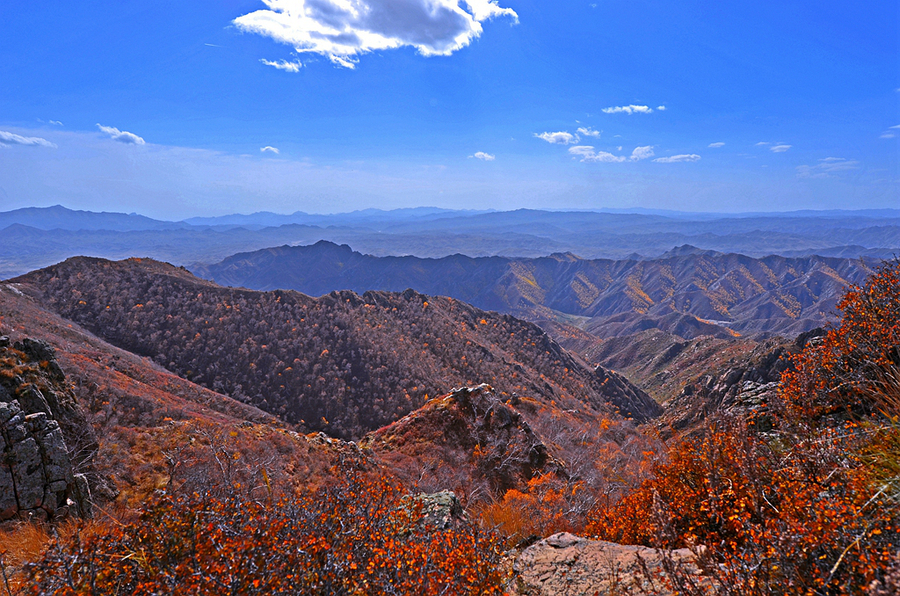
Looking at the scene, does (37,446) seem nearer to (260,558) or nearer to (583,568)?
(260,558)

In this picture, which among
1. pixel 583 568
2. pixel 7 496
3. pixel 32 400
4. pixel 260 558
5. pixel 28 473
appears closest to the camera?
pixel 260 558

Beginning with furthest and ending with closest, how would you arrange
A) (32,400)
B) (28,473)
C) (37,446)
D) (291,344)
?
(291,344) < (32,400) < (37,446) < (28,473)

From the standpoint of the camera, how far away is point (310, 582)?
4223 mm

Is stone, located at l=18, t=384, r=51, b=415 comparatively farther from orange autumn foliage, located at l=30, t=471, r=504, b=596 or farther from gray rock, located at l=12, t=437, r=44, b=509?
orange autumn foliage, located at l=30, t=471, r=504, b=596

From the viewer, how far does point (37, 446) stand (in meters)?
9.30

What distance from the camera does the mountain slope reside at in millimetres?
40188

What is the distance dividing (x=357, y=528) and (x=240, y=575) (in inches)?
58.3

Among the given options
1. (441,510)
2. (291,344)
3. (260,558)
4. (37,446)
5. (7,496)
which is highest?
(260,558)

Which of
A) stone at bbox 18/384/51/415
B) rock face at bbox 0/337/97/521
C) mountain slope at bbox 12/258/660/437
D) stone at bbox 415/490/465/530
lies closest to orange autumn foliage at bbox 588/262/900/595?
stone at bbox 415/490/465/530

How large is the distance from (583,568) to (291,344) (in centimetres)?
4404

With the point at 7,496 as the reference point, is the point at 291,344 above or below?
→ below

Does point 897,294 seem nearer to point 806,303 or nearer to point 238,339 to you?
point 238,339

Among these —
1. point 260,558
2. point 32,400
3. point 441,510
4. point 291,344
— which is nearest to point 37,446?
point 32,400

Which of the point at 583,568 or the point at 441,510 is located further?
the point at 441,510
